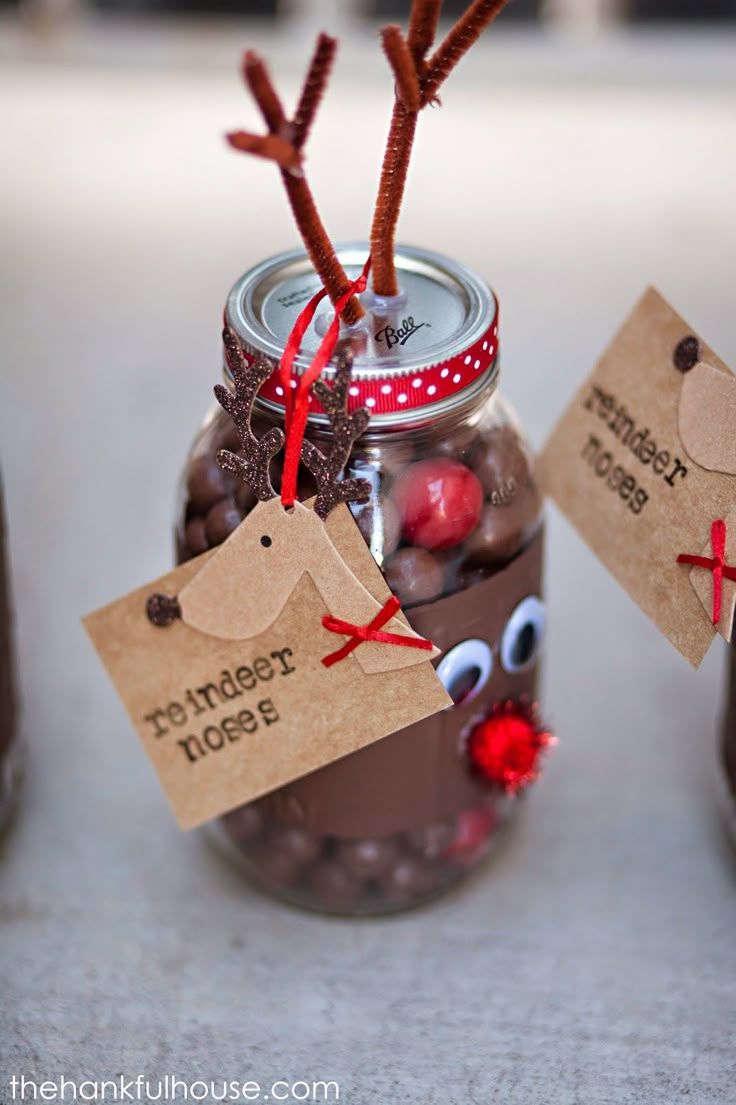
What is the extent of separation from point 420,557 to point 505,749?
11 centimetres

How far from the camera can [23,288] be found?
114 centimetres

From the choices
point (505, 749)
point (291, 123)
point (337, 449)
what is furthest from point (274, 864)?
point (291, 123)

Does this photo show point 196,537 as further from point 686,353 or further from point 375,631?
point 686,353

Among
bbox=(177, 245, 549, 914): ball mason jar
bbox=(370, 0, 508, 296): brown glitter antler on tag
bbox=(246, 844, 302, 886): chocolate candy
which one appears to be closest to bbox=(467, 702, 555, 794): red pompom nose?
bbox=(177, 245, 549, 914): ball mason jar

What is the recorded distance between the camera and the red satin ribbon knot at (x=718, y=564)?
0.56m

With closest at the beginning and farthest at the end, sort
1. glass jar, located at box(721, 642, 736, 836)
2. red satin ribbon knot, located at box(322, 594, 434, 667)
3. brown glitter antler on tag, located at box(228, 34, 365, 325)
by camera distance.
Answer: brown glitter antler on tag, located at box(228, 34, 365, 325) < red satin ribbon knot, located at box(322, 594, 434, 667) < glass jar, located at box(721, 642, 736, 836)

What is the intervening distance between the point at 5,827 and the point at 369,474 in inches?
11.7

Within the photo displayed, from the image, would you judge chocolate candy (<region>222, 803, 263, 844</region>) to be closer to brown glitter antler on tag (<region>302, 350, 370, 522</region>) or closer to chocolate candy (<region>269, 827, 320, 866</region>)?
chocolate candy (<region>269, 827, 320, 866</region>)

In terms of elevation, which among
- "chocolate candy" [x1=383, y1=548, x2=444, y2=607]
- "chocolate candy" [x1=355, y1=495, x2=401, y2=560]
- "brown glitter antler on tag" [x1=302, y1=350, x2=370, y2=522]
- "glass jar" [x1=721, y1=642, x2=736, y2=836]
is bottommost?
"glass jar" [x1=721, y1=642, x2=736, y2=836]

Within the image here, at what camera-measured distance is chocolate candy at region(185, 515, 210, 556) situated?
587mm

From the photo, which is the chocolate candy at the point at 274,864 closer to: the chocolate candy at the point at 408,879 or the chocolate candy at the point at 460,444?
the chocolate candy at the point at 408,879

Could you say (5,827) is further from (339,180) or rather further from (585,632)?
(339,180)

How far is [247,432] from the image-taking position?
546 millimetres

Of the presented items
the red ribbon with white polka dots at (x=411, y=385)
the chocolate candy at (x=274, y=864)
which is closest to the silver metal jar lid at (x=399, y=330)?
the red ribbon with white polka dots at (x=411, y=385)
